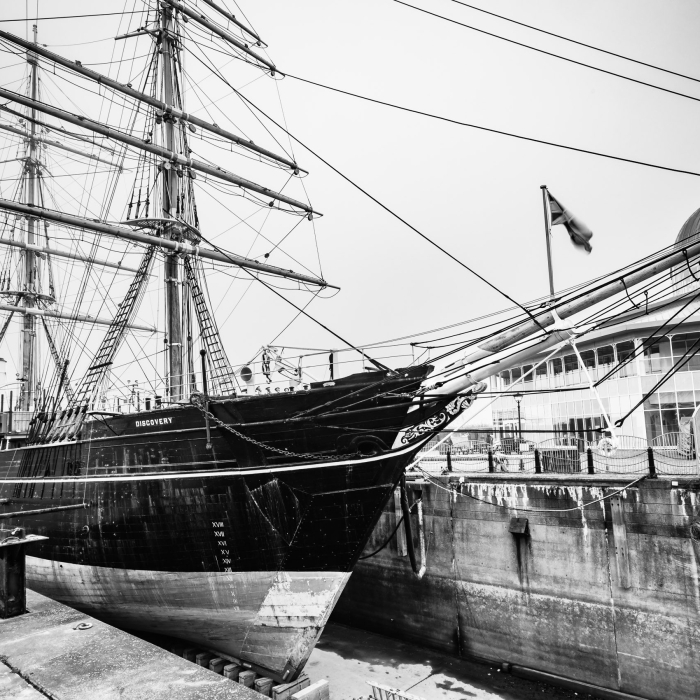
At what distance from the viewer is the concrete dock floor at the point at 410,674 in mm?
10891

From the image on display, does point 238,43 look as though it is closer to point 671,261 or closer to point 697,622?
point 671,261

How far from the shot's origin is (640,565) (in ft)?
33.9

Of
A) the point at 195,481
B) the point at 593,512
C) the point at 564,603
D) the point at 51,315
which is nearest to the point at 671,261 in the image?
the point at 593,512

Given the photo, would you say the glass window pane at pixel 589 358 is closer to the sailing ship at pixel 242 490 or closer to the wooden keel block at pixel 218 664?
the sailing ship at pixel 242 490

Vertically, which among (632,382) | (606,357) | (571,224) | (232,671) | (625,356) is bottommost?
(232,671)

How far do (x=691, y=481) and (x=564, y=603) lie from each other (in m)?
3.61

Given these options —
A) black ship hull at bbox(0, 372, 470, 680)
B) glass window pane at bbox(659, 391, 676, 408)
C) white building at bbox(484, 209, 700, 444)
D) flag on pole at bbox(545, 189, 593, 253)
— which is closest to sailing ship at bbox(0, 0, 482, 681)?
black ship hull at bbox(0, 372, 470, 680)

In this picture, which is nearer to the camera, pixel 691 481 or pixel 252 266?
pixel 691 481

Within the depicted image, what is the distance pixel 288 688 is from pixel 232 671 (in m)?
1.23

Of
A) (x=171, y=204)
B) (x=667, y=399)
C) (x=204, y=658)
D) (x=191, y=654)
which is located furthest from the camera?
(x=667, y=399)

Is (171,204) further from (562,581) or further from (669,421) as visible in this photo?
(669,421)

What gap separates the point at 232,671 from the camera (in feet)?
33.7

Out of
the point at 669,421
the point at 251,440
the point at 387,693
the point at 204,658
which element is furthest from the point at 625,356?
the point at 204,658

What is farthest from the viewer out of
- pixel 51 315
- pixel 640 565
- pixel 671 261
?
pixel 51 315
